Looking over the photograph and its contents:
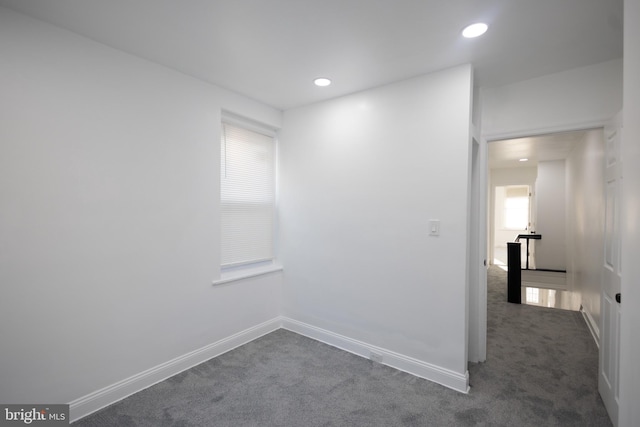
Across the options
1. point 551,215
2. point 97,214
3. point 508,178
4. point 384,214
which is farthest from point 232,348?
point 508,178

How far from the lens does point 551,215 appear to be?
23.3 feet

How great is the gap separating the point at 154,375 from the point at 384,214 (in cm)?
232

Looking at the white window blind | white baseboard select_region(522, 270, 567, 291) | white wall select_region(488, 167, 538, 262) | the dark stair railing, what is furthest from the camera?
white wall select_region(488, 167, 538, 262)

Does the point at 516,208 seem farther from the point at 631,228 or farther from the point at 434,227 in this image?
the point at 631,228

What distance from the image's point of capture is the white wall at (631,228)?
1.17 metres

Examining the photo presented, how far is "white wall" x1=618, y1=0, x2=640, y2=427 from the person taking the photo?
3.85ft

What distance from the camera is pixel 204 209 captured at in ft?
9.21

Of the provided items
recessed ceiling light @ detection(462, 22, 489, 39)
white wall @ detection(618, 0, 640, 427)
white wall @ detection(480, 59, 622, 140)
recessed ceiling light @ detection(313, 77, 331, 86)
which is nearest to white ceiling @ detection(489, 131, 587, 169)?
white wall @ detection(480, 59, 622, 140)

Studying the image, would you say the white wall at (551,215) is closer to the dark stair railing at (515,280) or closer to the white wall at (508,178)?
the white wall at (508,178)

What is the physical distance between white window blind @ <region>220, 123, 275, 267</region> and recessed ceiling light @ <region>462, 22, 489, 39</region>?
7.26 ft

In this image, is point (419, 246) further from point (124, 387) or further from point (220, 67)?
point (124, 387)

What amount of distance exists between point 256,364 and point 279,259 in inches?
48.3

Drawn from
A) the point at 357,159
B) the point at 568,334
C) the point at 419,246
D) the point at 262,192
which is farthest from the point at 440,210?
the point at 568,334

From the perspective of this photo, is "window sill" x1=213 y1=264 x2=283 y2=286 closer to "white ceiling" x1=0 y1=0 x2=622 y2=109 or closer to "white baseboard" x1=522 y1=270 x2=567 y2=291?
"white ceiling" x1=0 y1=0 x2=622 y2=109
